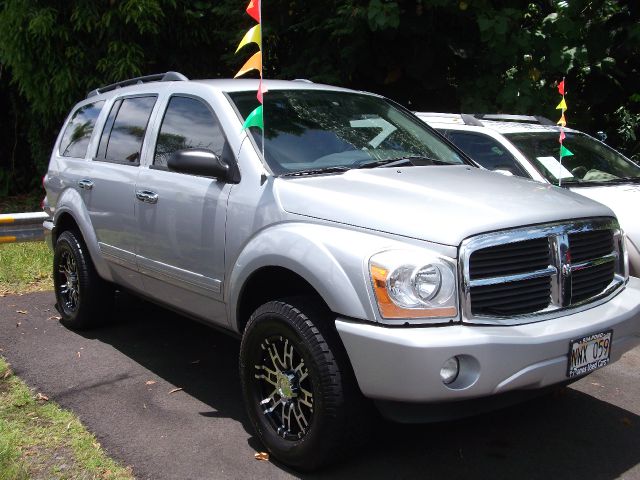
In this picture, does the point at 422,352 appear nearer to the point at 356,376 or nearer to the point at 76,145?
the point at 356,376

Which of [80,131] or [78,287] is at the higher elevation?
[80,131]

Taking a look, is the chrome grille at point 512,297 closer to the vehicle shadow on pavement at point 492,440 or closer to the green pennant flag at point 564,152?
the vehicle shadow on pavement at point 492,440

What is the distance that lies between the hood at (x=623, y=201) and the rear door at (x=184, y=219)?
3492mm

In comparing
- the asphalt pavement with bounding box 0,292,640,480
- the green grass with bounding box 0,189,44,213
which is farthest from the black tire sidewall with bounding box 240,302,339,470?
the green grass with bounding box 0,189,44,213

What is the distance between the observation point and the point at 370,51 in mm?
9016

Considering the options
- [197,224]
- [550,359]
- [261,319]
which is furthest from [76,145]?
[550,359]

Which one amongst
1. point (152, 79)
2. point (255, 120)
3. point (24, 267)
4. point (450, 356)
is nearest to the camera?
point (450, 356)

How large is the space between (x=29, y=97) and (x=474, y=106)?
275 inches

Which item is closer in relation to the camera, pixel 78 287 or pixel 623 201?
pixel 78 287

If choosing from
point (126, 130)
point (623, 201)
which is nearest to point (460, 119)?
point (623, 201)

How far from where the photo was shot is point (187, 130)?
467 cm

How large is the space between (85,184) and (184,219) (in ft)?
5.17

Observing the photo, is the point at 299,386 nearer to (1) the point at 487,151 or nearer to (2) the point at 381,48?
(1) the point at 487,151

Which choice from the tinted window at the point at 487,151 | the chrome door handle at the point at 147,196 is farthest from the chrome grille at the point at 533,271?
the tinted window at the point at 487,151
